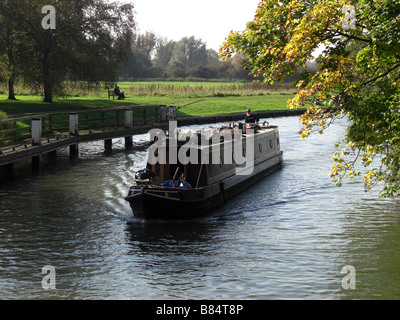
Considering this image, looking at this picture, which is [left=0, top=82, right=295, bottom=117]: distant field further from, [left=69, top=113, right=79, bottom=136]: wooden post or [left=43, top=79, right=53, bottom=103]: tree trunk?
[left=69, top=113, right=79, bottom=136]: wooden post

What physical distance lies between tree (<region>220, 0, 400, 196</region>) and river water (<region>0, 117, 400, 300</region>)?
2.36 metres

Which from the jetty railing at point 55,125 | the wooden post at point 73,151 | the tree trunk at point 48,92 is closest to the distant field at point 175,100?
the tree trunk at point 48,92

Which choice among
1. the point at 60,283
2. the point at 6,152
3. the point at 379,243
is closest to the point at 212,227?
the point at 379,243

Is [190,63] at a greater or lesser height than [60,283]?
greater

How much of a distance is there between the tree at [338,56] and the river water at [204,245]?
2.36 metres

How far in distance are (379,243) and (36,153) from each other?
15.2m

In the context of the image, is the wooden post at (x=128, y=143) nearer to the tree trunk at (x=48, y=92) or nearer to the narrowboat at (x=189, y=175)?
the tree trunk at (x=48, y=92)

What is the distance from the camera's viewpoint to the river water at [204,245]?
11.3m

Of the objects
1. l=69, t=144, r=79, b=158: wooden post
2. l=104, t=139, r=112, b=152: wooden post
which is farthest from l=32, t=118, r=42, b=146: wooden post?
l=104, t=139, r=112, b=152: wooden post

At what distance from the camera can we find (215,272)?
40.0 feet

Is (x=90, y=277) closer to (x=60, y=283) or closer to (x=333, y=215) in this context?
(x=60, y=283)

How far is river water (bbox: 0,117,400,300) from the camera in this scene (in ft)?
37.0
